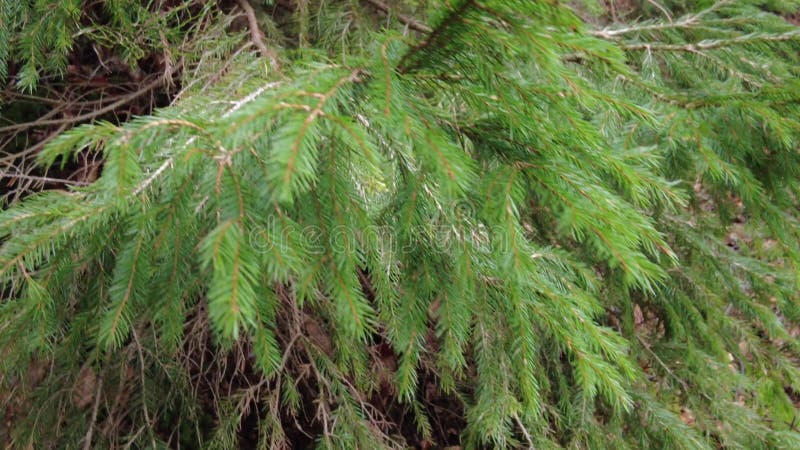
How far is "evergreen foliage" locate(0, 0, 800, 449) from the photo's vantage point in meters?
1.11

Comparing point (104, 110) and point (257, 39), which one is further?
point (104, 110)

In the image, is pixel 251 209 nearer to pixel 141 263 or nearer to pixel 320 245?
pixel 320 245

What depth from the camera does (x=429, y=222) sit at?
149 cm

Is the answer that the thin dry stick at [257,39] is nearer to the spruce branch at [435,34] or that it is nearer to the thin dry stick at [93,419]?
the spruce branch at [435,34]

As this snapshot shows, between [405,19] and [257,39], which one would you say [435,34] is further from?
[405,19]

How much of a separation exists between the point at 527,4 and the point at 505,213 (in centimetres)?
41

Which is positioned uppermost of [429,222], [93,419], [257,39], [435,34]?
[435,34]

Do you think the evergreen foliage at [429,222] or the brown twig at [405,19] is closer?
the evergreen foliage at [429,222]

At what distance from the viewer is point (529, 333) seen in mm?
1572

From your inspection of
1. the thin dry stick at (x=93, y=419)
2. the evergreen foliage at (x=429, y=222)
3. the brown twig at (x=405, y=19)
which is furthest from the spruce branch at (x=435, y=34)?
the thin dry stick at (x=93, y=419)

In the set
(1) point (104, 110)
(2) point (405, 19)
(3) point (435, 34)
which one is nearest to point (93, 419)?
(1) point (104, 110)

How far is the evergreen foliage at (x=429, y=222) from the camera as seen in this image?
1109 millimetres

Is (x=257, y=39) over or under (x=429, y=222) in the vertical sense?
over

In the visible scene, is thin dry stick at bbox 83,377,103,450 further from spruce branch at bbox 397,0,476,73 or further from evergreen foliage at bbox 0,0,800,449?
spruce branch at bbox 397,0,476,73
